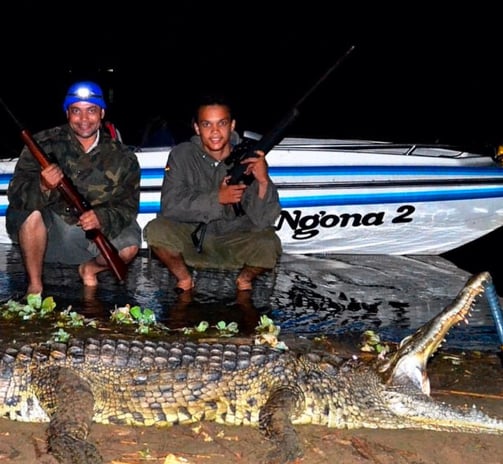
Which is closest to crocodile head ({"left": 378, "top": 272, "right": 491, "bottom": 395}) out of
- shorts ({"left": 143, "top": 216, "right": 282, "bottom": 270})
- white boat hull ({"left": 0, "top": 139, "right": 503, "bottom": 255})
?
shorts ({"left": 143, "top": 216, "right": 282, "bottom": 270})

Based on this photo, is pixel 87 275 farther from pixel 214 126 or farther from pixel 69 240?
pixel 214 126

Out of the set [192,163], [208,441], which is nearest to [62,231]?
[192,163]

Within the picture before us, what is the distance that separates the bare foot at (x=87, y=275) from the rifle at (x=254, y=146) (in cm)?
123

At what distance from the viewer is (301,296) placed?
6023mm

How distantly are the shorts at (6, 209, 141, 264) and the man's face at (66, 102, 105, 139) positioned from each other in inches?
25.9

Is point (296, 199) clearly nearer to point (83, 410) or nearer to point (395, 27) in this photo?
point (83, 410)

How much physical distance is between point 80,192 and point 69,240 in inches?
15.1

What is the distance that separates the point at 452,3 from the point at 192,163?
104ft

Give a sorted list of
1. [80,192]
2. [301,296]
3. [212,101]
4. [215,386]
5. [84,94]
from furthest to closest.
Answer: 1. [301,296]
2. [80,192]
3. [212,101]
4. [84,94]
5. [215,386]

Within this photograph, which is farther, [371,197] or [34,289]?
[371,197]

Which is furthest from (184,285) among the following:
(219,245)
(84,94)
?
(84,94)

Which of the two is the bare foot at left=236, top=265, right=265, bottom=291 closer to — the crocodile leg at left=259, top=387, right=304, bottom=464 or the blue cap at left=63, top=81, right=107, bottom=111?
the blue cap at left=63, top=81, right=107, bottom=111

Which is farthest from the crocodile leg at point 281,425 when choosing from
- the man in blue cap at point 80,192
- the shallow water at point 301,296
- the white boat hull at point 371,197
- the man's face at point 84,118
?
the white boat hull at point 371,197

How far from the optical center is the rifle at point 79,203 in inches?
219
